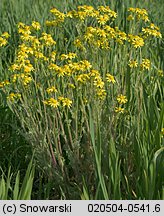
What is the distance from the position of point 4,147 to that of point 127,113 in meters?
0.78

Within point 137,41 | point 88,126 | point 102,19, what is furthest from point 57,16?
point 88,126

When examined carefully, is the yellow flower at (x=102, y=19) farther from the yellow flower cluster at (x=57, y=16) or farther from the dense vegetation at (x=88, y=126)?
the yellow flower cluster at (x=57, y=16)

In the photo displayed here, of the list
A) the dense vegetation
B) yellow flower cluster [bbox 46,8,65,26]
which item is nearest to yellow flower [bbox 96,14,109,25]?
the dense vegetation

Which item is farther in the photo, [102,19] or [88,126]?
[102,19]

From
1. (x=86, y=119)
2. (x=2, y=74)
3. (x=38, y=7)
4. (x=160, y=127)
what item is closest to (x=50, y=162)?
(x=86, y=119)

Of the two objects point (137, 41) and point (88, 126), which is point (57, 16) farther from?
point (88, 126)

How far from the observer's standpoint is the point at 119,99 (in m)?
2.21

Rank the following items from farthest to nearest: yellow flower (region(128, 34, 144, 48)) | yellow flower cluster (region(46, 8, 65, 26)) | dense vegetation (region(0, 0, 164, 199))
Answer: yellow flower cluster (region(46, 8, 65, 26)) → yellow flower (region(128, 34, 144, 48)) → dense vegetation (region(0, 0, 164, 199))

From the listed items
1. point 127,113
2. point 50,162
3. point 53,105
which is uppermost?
point 53,105

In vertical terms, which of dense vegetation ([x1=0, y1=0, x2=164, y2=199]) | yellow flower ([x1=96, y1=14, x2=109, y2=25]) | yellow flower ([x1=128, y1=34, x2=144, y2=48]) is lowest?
dense vegetation ([x1=0, y1=0, x2=164, y2=199])

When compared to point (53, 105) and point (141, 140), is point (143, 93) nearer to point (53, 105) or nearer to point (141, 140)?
point (141, 140)

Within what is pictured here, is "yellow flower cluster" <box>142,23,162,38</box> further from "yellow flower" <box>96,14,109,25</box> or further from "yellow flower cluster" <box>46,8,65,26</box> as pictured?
"yellow flower cluster" <box>46,8,65,26</box>

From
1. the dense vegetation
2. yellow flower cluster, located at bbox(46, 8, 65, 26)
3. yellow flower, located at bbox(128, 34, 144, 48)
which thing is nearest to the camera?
the dense vegetation

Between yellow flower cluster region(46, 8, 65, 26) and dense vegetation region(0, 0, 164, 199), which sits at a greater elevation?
yellow flower cluster region(46, 8, 65, 26)
